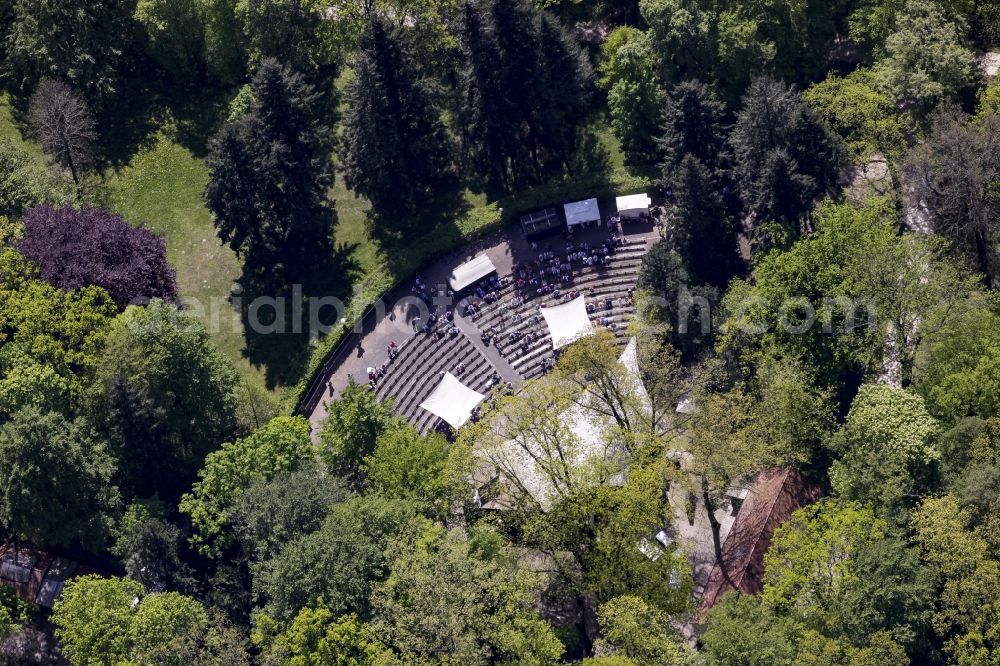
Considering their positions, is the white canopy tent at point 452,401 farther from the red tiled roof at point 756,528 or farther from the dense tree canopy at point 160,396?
the red tiled roof at point 756,528

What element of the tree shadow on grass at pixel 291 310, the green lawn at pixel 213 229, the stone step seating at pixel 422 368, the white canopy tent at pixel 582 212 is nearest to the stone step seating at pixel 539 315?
the stone step seating at pixel 422 368

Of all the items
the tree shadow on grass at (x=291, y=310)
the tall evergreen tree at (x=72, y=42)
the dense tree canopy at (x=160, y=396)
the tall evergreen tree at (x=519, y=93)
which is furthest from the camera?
the tall evergreen tree at (x=72, y=42)

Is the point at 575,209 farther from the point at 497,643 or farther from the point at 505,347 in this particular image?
the point at 497,643

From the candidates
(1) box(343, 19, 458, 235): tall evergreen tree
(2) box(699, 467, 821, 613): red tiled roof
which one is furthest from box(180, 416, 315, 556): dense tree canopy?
(2) box(699, 467, 821, 613): red tiled roof

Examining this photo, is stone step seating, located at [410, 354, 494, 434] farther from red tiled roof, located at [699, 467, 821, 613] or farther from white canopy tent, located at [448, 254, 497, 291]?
red tiled roof, located at [699, 467, 821, 613]

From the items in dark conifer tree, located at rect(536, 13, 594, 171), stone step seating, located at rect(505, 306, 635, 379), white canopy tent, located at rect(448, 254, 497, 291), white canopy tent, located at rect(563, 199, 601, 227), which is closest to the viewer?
stone step seating, located at rect(505, 306, 635, 379)

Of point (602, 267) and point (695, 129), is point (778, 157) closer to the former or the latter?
point (695, 129)

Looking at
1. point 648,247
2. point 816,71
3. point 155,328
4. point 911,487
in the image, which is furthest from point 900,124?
point 155,328
